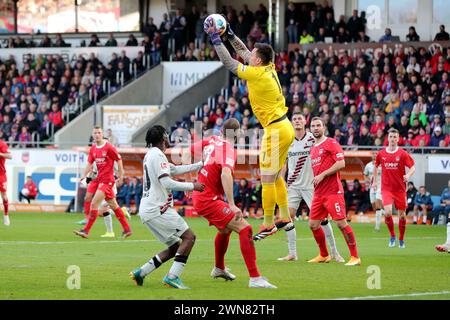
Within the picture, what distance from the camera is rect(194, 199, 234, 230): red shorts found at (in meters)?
13.1

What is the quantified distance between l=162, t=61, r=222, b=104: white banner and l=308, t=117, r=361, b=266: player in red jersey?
25510 mm

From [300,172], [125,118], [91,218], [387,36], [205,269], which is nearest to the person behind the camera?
[205,269]

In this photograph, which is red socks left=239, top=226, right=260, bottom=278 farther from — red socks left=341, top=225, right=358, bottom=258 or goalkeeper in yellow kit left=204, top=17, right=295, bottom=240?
red socks left=341, top=225, right=358, bottom=258

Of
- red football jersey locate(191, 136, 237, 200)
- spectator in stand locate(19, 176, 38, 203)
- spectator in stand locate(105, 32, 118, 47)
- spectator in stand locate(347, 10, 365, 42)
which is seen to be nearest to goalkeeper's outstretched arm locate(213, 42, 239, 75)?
red football jersey locate(191, 136, 237, 200)

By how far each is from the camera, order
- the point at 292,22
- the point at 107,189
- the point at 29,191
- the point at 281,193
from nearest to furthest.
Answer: the point at 281,193 → the point at 107,189 → the point at 29,191 → the point at 292,22

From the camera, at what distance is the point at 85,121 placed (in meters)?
41.3

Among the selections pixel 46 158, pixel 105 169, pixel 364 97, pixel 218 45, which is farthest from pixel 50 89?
pixel 218 45

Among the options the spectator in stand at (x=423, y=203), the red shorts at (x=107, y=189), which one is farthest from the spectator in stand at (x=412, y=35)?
the red shorts at (x=107, y=189)

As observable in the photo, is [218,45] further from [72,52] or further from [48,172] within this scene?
[72,52]

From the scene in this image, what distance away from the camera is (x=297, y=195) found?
61.3ft

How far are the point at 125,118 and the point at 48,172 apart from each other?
180 inches

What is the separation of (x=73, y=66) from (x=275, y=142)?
3135 cm
